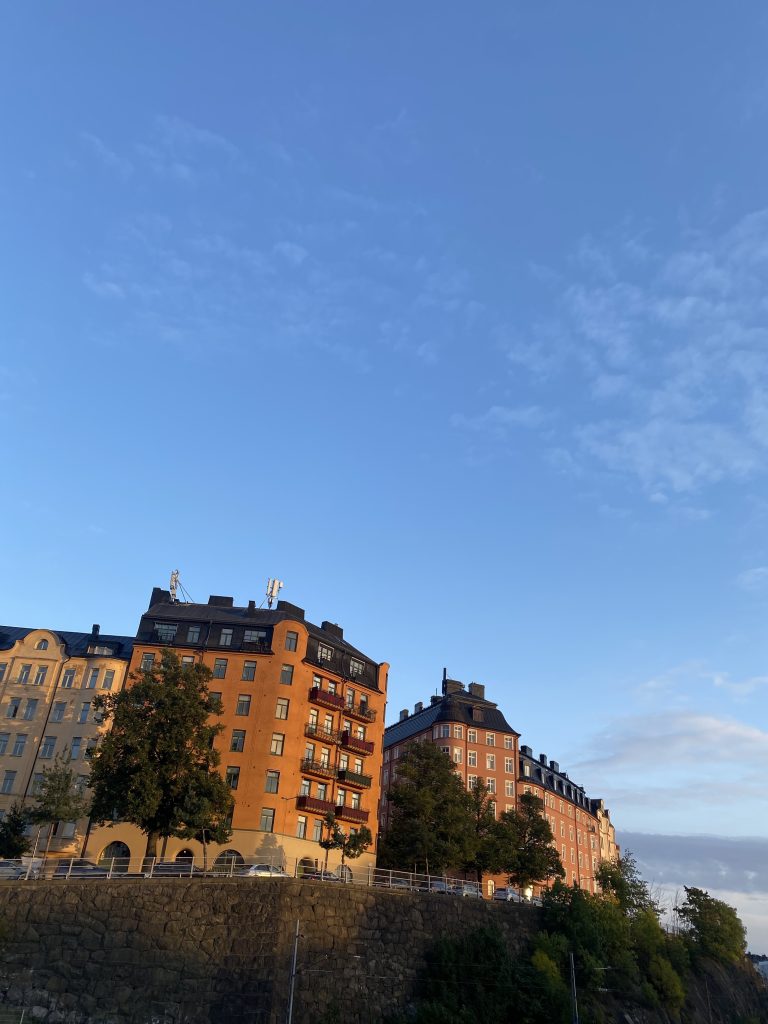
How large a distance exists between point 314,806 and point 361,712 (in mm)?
10506

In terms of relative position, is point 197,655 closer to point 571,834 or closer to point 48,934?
point 48,934

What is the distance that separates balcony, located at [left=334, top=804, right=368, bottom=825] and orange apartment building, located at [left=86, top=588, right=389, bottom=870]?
0.08m

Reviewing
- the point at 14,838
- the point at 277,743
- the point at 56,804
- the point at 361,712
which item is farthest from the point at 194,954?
the point at 361,712

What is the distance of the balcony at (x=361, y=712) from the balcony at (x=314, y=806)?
26.6 feet

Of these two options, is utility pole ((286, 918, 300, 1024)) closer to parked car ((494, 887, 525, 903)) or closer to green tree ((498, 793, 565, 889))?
parked car ((494, 887, 525, 903))

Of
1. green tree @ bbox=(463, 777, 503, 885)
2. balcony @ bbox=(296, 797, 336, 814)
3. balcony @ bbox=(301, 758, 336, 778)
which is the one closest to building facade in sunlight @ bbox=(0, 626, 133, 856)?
balcony @ bbox=(296, 797, 336, 814)

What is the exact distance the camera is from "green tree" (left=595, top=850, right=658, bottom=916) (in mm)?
78188

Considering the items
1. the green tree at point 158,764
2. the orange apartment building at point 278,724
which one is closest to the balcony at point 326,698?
the orange apartment building at point 278,724

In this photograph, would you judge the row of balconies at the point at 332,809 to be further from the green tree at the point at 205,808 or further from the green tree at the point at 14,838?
the green tree at the point at 14,838

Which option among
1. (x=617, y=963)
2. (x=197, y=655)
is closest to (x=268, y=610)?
(x=197, y=655)

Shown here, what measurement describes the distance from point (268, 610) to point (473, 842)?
26631mm

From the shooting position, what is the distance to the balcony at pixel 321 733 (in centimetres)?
6631

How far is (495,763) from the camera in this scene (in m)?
93.0

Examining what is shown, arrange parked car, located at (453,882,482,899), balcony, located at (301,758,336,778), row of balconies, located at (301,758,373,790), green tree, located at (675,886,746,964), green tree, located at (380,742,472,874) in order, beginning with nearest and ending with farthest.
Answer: parked car, located at (453,882,482,899)
green tree, located at (380,742,472,874)
balcony, located at (301,758,336,778)
row of balconies, located at (301,758,373,790)
green tree, located at (675,886,746,964)
